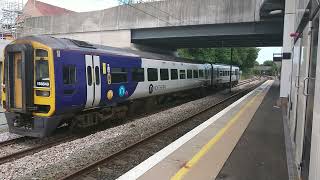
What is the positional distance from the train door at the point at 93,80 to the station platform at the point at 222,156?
3697mm

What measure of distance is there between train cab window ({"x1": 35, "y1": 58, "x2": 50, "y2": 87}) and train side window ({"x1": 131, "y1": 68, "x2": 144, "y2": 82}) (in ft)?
15.7

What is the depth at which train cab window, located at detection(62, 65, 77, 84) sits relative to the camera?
967 centimetres

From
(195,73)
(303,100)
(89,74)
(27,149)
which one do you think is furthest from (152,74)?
(303,100)

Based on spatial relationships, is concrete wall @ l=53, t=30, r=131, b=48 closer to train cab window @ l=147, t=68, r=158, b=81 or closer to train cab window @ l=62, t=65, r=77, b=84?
train cab window @ l=147, t=68, r=158, b=81

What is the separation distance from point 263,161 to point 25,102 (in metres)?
6.59

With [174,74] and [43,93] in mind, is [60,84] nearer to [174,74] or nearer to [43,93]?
[43,93]

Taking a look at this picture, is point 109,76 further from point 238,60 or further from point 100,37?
point 238,60

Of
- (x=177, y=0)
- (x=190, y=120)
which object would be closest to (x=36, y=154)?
(x=190, y=120)

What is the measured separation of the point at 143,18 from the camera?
28219 mm

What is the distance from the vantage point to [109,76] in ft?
38.8

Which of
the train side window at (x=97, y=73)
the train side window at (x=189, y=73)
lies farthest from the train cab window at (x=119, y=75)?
the train side window at (x=189, y=73)

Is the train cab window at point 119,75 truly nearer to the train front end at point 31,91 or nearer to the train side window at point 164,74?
the train front end at point 31,91

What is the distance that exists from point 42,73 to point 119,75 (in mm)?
3675

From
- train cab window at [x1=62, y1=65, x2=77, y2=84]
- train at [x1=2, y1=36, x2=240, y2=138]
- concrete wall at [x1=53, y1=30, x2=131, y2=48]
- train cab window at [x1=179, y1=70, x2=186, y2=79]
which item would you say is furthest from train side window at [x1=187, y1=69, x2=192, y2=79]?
train cab window at [x1=62, y1=65, x2=77, y2=84]
